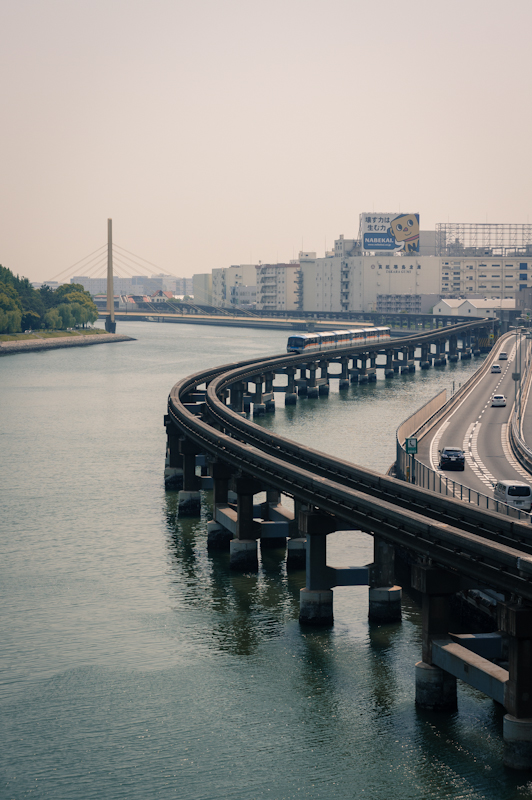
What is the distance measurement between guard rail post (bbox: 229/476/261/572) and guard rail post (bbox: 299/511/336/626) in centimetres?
716

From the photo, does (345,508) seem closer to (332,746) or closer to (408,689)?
(408,689)

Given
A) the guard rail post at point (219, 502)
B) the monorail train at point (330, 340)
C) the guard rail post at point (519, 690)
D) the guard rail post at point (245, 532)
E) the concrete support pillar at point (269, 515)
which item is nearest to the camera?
the guard rail post at point (519, 690)

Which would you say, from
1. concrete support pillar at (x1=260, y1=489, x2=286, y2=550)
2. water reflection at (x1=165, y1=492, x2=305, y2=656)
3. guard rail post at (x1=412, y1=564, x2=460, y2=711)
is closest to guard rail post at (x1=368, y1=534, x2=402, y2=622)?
water reflection at (x1=165, y1=492, x2=305, y2=656)

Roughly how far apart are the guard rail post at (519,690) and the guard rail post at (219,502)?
2433 cm

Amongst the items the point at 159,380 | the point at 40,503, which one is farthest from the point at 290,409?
the point at 40,503

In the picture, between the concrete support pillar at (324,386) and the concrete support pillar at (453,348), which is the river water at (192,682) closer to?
the concrete support pillar at (324,386)

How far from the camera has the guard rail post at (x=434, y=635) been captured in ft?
95.6

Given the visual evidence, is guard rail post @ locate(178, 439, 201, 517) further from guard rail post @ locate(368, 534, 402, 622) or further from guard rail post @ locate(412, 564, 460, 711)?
guard rail post @ locate(412, 564, 460, 711)

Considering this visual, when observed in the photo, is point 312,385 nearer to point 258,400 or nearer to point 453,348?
point 258,400

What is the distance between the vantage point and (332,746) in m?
27.6

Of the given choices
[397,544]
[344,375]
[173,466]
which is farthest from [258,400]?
[397,544]

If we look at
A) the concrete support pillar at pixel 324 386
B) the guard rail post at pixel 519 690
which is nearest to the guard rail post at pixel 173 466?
Answer: the guard rail post at pixel 519 690

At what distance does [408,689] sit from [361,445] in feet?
167

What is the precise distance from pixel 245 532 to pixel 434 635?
52.9 ft
